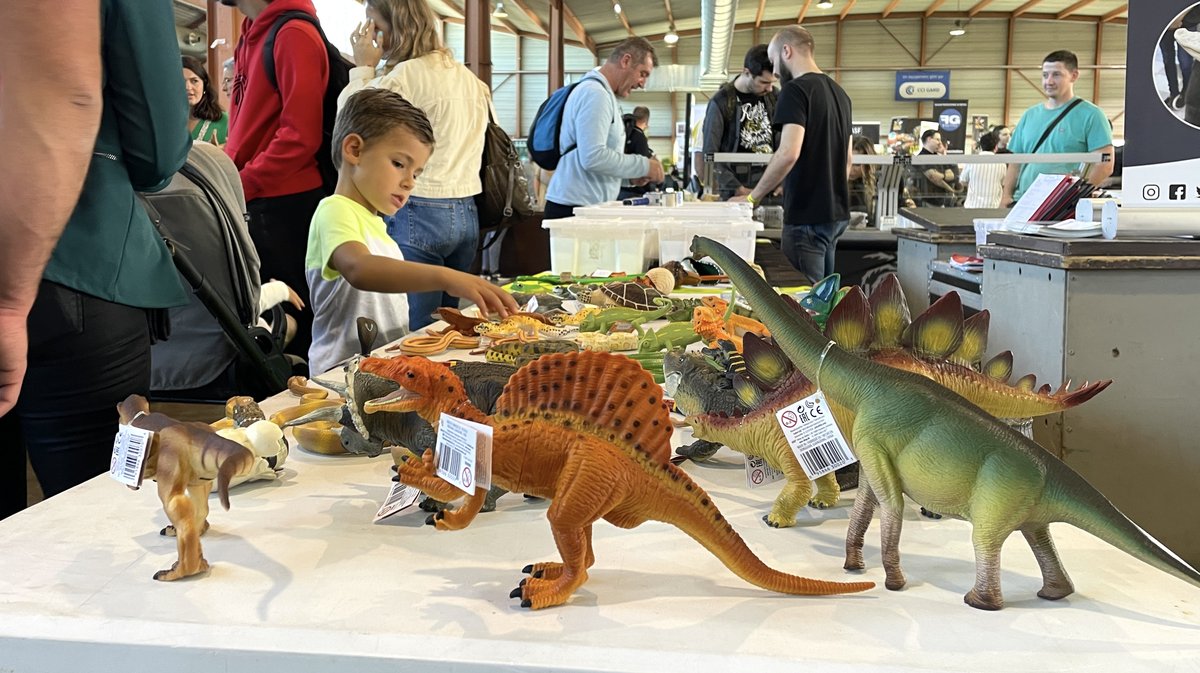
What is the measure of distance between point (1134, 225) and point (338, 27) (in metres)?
9.07

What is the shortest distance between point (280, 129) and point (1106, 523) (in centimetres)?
247

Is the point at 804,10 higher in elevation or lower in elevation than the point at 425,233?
higher

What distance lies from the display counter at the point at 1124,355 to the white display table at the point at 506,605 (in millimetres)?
581

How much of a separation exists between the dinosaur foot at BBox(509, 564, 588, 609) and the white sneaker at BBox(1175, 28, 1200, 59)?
146 centimetres

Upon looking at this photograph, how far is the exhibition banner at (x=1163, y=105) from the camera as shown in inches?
64.5

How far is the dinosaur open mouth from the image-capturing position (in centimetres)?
96

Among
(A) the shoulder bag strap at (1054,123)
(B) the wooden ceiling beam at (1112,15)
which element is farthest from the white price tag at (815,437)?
(B) the wooden ceiling beam at (1112,15)

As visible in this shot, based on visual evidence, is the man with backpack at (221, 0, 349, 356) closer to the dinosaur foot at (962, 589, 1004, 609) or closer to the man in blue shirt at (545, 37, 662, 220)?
the man in blue shirt at (545, 37, 662, 220)

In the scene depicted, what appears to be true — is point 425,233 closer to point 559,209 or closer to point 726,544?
point 559,209

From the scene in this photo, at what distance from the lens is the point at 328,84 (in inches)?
111

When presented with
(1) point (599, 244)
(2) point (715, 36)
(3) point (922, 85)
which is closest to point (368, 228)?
(1) point (599, 244)

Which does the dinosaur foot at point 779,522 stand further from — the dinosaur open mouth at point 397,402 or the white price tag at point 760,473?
the dinosaur open mouth at point 397,402

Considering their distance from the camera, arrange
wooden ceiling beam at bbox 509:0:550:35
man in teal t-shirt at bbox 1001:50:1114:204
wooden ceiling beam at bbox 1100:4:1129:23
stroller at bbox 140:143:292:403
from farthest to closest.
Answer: wooden ceiling beam at bbox 1100:4:1129:23
wooden ceiling beam at bbox 509:0:550:35
man in teal t-shirt at bbox 1001:50:1114:204
stroller at bbox 140:143:292:403

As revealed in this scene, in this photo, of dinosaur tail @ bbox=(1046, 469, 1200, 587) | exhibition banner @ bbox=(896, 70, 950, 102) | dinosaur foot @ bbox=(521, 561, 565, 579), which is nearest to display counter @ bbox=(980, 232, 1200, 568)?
dinosaur tail @ bbox=(1046, 469, 1200, 587)
